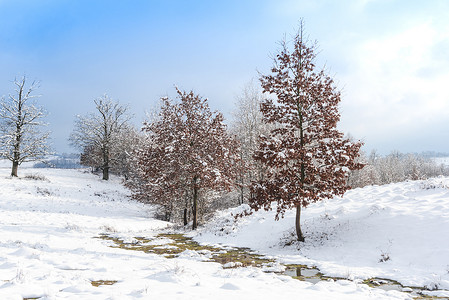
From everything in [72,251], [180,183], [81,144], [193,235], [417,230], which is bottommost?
[193,235]

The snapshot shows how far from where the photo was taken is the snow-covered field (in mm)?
5355

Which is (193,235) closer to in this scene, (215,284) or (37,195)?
(215,284)

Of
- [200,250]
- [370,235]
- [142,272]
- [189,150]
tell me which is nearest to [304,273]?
[370,235]

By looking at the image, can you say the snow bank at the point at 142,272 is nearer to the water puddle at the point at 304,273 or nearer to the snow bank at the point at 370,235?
the snow bank at the point at 370,235

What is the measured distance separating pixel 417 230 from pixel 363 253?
2.15 m

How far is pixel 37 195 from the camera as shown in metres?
21.9

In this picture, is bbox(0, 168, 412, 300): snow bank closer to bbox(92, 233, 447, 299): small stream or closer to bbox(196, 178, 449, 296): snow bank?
bbox(196, 178, 449, 296): snow bank

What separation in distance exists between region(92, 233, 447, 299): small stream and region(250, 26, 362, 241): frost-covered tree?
2097 millimetres

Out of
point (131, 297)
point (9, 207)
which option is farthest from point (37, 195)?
point (131, 297)

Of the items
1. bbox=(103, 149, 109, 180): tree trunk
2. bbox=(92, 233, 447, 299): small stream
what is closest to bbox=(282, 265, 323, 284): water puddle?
bbox=(92, 233, 447, 299): small stream

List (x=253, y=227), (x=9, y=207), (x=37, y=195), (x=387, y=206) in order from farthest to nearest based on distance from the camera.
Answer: (x=37, y=195), (x=9, y=207), (x=253, y=227), (x=387, y=206)

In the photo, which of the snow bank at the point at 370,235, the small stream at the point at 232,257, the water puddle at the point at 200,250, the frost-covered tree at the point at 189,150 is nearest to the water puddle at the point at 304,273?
the small stream at the point at 232,257

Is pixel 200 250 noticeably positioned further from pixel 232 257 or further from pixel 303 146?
pixel 303 146

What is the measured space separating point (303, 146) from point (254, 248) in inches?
189
